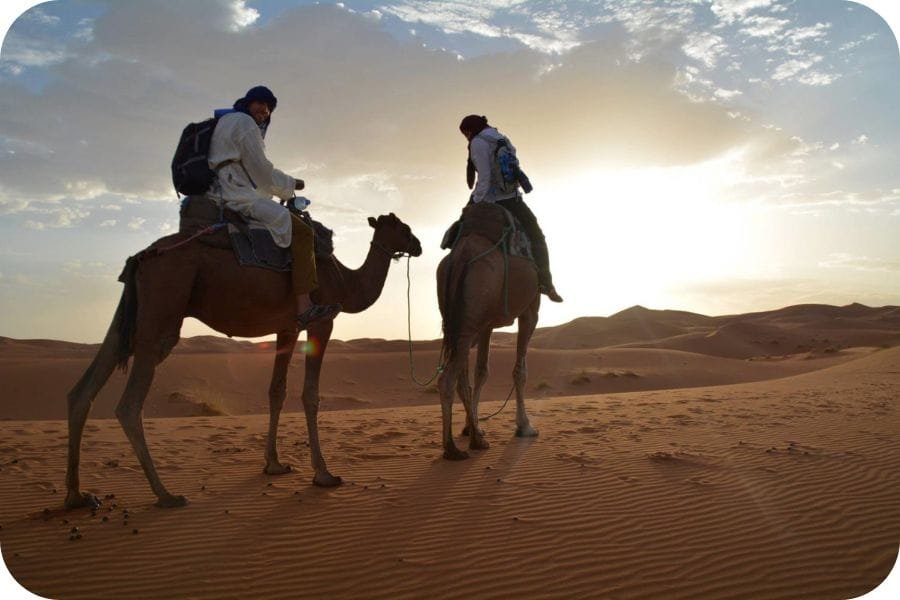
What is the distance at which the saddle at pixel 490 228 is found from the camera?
8844 mm

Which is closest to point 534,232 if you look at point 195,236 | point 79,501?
point 195,236

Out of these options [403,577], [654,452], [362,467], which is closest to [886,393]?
[654,452]

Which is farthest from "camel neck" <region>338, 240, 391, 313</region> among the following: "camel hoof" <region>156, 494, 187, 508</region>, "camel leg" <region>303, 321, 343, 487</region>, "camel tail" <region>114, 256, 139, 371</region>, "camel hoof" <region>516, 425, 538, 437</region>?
"camel hoof" <region>516, 425, 538, 437</region>

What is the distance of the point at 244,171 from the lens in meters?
6.63

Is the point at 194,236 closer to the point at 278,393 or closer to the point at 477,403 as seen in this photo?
the point at 278,393

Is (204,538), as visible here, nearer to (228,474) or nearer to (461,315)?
(228,474)

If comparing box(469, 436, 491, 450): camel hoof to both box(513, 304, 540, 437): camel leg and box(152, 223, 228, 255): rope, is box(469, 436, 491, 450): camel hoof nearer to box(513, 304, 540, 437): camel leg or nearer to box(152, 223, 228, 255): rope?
box(513, 304, 540, 437): camel leg

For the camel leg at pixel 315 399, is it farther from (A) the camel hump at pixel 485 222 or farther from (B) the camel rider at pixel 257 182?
(A) the camel hump at pixel 485 222

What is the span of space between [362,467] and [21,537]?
11.8 ft

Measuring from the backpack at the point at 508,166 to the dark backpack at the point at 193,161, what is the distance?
404cm

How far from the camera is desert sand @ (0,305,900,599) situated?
15.1 feet

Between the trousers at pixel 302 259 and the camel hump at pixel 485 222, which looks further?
the camel hump at pixel 485 222

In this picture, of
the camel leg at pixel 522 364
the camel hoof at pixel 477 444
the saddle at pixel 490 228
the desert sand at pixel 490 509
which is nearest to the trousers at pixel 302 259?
the desert sand at pixel 490 509

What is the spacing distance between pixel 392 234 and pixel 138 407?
3.66 metres
